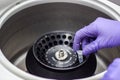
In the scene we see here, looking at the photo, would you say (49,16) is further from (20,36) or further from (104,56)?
(104,56)

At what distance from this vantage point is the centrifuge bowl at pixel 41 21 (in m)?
1.09

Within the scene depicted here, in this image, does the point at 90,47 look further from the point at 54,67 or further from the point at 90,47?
the point at 54,67

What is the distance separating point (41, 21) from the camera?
121 cm

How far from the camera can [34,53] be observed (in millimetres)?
1035

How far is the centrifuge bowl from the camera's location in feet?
3.58

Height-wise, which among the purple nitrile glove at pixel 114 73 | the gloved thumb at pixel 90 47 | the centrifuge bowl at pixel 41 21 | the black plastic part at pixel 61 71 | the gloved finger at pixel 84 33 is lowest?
the purple nitrile glove at pixel 114 73

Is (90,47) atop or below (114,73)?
atop

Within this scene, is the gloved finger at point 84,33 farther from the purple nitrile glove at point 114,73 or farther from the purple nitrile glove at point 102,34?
the purple nitrile glove at point 114,73

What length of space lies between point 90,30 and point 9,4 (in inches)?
13.9

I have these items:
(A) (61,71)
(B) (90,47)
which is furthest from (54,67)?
(B) (90,47)

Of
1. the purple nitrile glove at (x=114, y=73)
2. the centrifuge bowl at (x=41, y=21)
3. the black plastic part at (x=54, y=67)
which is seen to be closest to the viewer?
the purple nitrile glove at (x=114, y=73)

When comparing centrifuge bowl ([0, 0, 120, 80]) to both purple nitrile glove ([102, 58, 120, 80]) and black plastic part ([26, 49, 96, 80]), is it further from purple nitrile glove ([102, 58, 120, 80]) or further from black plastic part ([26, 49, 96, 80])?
purple nitrile glove ([102, 58, 120, 80])

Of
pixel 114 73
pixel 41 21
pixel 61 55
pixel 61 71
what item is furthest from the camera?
pixel 41 21

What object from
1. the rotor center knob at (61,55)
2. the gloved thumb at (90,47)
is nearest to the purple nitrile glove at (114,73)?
the gloved thumb at (90,47)
